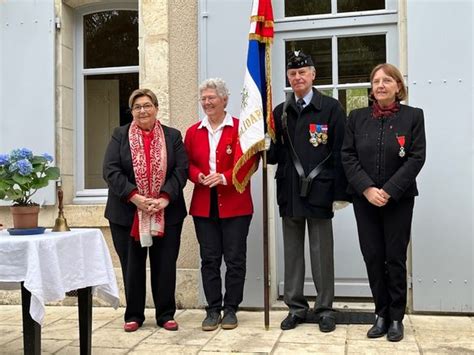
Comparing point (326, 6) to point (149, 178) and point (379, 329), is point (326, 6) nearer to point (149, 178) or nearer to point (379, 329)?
point (149, 178)

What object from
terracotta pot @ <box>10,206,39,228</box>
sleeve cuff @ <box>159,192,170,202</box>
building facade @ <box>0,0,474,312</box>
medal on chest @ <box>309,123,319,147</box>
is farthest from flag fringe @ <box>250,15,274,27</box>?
terracotta pot @ <box>10,206,39,228</box>

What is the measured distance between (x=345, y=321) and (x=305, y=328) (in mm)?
348

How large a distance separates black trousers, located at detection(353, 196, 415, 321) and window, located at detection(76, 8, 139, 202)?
109 inches

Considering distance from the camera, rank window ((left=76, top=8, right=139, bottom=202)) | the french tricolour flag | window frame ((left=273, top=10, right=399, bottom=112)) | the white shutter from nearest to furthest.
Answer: the french tricolour flag < window frame ((left=273, top=10, right=399, bottom=112)) < the white shutter < window ((left=76, top=8, right=139, bottom=202))

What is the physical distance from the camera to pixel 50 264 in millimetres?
3254

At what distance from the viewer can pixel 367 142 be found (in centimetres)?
412

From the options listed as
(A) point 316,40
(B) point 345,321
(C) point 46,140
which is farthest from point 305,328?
(C) point 46,140

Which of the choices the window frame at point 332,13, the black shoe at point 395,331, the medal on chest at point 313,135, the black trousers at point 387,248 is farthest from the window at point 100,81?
the black shoe at point 395,331

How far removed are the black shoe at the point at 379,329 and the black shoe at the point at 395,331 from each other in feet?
0.22

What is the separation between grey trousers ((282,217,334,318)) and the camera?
175 inches

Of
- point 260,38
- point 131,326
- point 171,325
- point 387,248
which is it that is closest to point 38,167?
point 131,326

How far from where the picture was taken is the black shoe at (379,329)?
4.15 metres

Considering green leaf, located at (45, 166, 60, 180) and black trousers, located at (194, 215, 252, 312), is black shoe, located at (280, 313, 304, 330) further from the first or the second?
green leaf, located at (45, 166, 60, 180)

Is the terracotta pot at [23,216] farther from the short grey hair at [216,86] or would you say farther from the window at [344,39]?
the window at [344,39]
